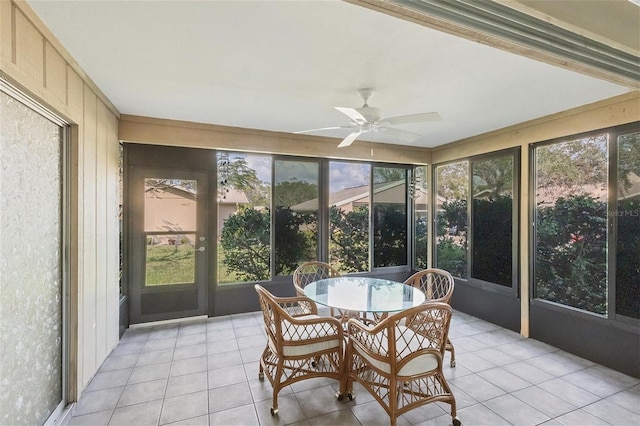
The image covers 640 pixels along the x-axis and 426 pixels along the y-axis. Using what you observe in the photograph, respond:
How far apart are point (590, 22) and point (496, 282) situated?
3.35 meters

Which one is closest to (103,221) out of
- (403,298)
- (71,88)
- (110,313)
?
(110,313)

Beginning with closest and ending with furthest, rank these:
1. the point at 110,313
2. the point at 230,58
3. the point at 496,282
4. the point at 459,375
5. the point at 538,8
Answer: the point at 538,8 → the point at 230,58 → the point at 459,375 → the point at 110,313 → the point at 496,282

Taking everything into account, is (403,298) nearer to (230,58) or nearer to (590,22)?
(590,22)

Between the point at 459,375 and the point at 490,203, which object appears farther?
the point at 490,203

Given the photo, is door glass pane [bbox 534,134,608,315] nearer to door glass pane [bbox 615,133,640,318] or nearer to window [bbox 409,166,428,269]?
door glass pane [bbox 615,133,640,318]

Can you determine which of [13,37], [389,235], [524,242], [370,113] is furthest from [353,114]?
[389,235]

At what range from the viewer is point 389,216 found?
5.12 meters

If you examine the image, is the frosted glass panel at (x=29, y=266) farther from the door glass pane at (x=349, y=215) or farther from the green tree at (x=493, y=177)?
the green tree at (x=493, y=177)

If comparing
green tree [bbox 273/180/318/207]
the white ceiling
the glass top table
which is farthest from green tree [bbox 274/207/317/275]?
the white ceiling

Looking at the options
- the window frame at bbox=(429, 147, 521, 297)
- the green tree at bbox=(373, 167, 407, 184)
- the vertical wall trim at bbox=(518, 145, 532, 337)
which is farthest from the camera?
the green tree at bbox=(373, 167, 407, 184)

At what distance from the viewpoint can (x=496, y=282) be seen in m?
3.91

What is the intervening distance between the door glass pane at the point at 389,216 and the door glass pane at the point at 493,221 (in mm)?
1218

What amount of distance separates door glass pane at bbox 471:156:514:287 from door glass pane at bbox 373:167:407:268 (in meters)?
1.22

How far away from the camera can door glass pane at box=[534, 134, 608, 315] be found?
295cm
